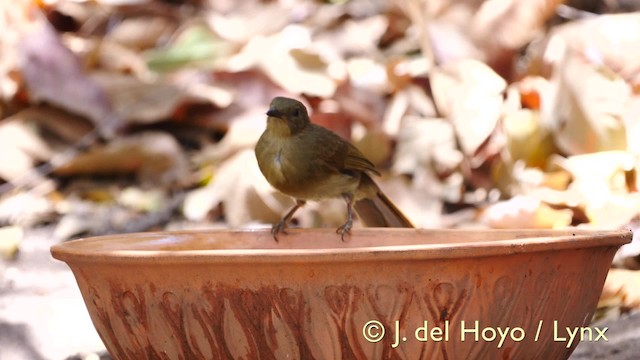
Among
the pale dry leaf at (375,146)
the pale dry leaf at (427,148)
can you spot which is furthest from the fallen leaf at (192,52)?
the pale dry leaf at (427,148)

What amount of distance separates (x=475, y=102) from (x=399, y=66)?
2.03ft

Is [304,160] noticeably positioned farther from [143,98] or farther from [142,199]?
[143,98]

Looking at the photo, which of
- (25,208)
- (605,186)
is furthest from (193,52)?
(605,186)

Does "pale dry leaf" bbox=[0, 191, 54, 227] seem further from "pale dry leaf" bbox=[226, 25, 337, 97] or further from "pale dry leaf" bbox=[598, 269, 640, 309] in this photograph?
"pale dry leaf" bbox=[598, 269, 640, 309]

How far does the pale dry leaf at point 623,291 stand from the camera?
3.04m

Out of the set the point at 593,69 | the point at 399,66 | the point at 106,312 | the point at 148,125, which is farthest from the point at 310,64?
the point at 106,312

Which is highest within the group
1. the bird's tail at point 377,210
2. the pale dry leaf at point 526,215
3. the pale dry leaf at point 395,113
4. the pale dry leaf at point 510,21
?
→ the pale dry leaf at point 510,21

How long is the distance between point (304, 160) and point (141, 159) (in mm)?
2071

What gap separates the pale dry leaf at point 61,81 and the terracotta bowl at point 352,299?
9.93 feet

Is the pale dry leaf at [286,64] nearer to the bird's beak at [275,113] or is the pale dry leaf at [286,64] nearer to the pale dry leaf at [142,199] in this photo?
the pale dry leaf at [142,199]

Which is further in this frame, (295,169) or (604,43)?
(604,43)

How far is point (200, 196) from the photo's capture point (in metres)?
4.43

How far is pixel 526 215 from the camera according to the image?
3.49 metres

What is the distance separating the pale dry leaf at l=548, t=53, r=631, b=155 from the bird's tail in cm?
104
